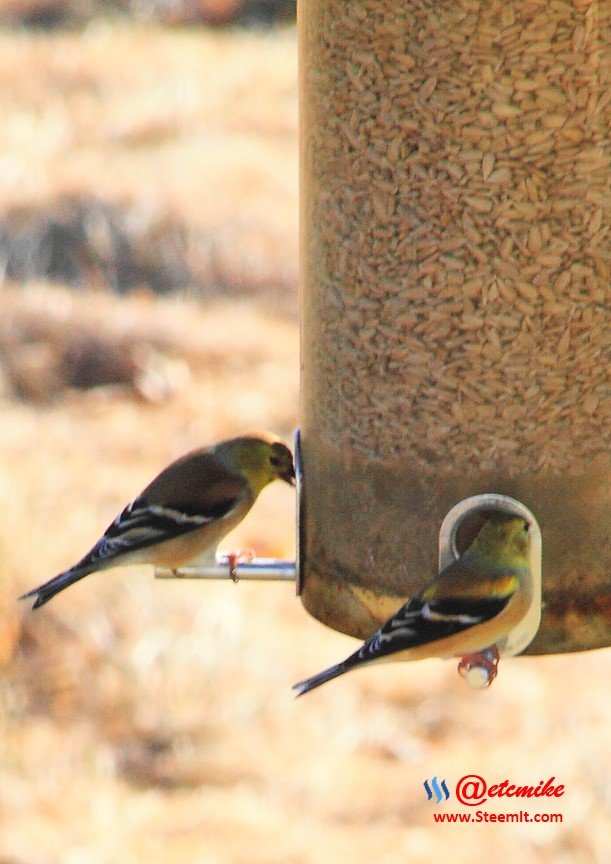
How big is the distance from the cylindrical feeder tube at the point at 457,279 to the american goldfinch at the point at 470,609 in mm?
153

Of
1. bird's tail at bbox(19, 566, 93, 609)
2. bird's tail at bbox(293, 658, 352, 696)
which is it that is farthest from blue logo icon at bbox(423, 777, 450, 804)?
bird's tail at bbox(19, 566, 93, 609)

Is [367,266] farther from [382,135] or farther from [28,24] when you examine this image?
[28,24]

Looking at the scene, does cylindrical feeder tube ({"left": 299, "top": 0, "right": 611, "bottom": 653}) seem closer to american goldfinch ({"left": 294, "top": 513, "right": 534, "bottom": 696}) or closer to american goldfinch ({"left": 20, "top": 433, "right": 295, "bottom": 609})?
american goldfinch ({"left": 294, "top": 513, "right": 534, "bottom": 696})

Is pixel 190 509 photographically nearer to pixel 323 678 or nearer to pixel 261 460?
pixel 261 460

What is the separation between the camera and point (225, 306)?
1517 centimetres

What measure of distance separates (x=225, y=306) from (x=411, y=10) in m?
11.3

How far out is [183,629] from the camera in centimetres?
976

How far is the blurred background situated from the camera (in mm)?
8992

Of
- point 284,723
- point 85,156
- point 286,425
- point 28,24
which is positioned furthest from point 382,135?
point 28,24

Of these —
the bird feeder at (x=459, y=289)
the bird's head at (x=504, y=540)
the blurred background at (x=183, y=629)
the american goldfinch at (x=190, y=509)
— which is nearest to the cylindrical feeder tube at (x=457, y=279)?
the bird feeder at (x=459, y=289)

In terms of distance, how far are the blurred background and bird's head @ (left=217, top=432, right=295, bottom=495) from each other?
3737 millimetres

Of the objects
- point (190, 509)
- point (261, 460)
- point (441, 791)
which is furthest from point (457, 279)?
point (441, 791)

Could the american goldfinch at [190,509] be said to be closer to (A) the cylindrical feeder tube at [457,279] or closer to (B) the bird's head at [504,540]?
(A) the cylindrical feeder tube at [457,279]

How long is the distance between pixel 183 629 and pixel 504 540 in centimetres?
600
